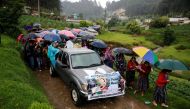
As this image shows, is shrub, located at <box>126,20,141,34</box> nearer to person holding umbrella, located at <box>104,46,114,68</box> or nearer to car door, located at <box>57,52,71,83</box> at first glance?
person holding umbrella, located at <box>104,46,114,68</box>

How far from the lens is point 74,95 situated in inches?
396

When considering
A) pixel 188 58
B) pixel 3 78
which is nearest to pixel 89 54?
pixel 3 78

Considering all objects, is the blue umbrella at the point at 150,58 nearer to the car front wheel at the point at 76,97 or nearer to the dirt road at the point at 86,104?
the dirt road at the point at 86,104

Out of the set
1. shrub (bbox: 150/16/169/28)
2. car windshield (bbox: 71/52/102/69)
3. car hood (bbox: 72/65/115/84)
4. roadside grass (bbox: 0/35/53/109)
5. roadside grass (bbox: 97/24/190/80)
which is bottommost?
roadside grass (bbox: 97/24/190/80)

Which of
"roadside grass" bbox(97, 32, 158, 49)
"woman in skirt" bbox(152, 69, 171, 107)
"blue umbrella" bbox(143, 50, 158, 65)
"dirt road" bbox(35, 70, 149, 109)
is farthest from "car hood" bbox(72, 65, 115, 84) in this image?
"roadside grass" bbox(97, 32, 158, 49)

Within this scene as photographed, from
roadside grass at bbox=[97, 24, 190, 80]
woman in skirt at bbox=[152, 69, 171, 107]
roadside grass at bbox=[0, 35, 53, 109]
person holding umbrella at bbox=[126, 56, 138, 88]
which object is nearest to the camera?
roadside grass at bbox=[0, 35, 53, 109]

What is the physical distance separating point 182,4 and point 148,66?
95416 mm

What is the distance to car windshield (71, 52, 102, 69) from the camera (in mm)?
10778

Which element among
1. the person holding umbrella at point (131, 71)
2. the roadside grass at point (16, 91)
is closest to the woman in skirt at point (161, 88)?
the person holding umbrella at point (131, 71)

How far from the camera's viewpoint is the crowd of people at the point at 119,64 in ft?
34.5

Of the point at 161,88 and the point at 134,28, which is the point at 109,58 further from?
the point at 134,28

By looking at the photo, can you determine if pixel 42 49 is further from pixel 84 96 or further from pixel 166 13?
pixel 166 13

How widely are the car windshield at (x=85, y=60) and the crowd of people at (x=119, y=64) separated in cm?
166

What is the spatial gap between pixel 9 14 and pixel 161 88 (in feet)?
48.6
